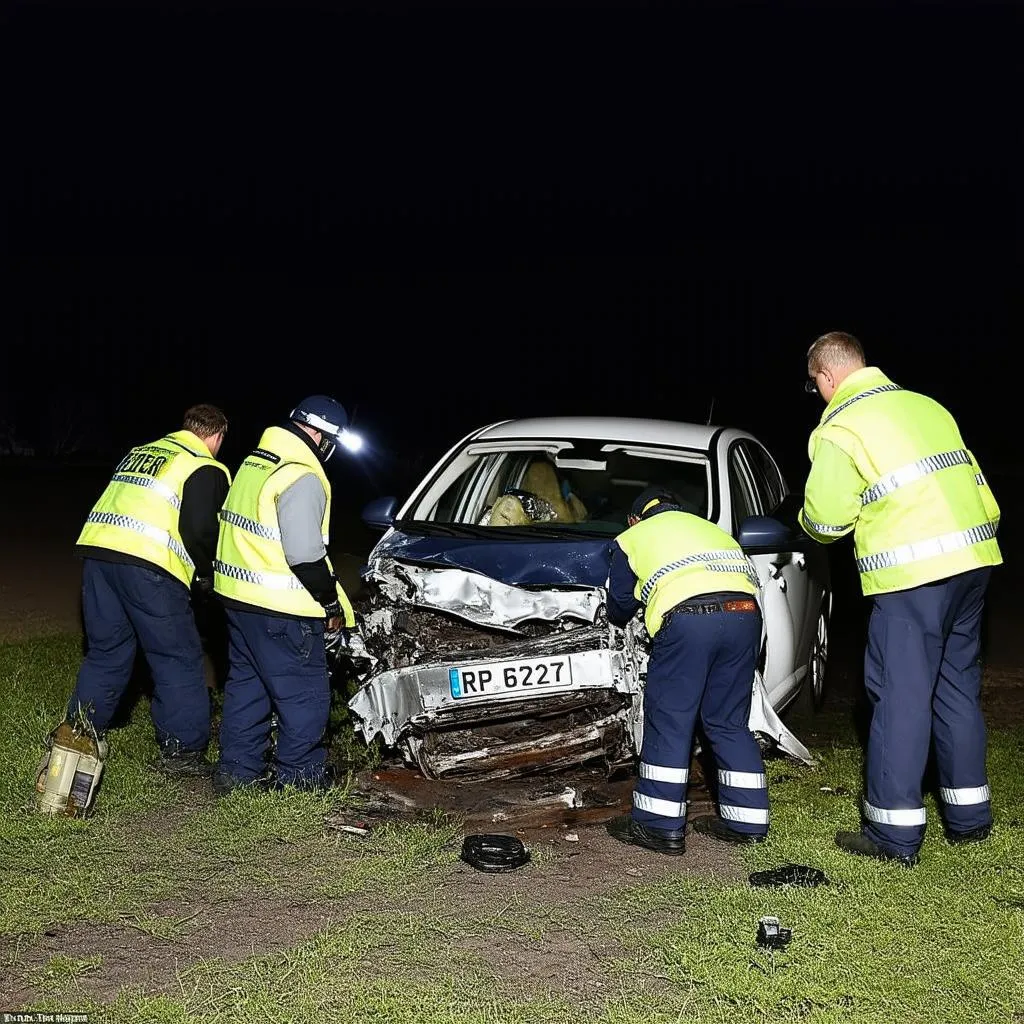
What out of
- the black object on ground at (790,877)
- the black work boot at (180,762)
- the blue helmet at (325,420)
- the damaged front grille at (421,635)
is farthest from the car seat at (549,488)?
the black object on ground at (790,877)

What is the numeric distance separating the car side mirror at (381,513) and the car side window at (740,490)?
69.9 inches

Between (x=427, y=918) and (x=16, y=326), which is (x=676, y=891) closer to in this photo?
(x=427, y=918)

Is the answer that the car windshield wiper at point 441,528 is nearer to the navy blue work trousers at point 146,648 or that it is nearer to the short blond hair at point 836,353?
the navy blue work trousers at point 146,648

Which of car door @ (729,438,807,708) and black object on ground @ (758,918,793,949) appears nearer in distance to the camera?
black object on ground @ (758,918,793,949)

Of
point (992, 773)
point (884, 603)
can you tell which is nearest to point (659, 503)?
point (884, 603)

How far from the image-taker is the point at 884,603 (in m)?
4.60

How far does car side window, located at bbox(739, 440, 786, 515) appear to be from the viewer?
7.01 metres

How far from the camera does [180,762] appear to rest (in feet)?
19.0

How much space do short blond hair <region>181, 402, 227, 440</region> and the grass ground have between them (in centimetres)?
174

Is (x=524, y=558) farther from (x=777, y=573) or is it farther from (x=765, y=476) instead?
(x=765, y=476)

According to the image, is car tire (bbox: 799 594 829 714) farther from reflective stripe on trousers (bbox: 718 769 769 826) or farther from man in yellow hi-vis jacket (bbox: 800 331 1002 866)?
man in yellow hi-vis jacket (bbox: 800 331 1002 866)

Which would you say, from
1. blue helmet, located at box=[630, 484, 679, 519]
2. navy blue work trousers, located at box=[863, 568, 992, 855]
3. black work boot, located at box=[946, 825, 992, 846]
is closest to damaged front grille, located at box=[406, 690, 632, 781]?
blue helmet, located at box=[630, 484, 679, 519]

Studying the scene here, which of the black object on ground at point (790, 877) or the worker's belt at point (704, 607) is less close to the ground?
the worker's belt at point (704, 607)

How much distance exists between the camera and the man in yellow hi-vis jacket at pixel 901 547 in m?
4.52
